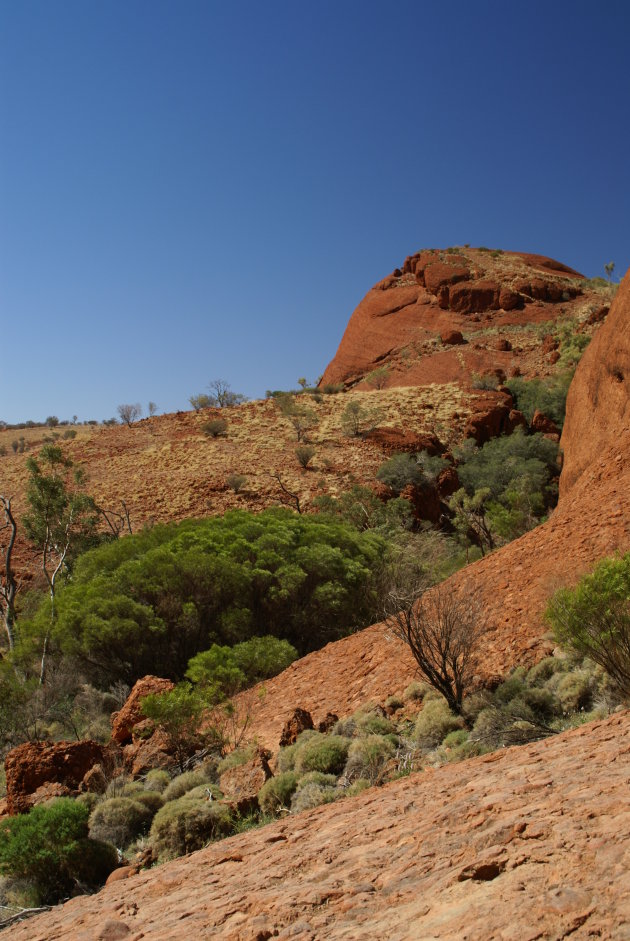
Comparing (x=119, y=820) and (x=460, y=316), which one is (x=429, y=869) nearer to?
(x=119, y=820)

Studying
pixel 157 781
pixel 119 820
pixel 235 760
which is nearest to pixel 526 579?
pixel 235 760

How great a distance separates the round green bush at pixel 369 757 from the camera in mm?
7699

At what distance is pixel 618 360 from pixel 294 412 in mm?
26747

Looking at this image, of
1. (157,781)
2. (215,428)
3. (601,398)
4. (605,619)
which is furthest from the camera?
(215,428)

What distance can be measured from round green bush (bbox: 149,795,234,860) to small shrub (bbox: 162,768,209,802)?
4.62 feet

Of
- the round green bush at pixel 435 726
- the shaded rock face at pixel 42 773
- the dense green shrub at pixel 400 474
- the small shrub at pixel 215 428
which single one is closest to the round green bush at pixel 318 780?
the round green bush at pixel 435 726

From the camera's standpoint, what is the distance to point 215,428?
122 ft

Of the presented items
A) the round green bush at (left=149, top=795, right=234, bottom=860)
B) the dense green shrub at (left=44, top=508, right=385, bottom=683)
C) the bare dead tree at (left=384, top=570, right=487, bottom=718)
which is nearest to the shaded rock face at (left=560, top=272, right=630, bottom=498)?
the bare dead tree at (left=384, top=570, right=487, bottom=718)

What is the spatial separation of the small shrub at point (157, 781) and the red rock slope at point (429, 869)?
3218mm

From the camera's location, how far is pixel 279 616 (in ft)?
58.7

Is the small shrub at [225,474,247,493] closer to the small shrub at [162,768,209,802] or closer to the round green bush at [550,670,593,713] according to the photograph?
the small shrub at [162,768,209,802]

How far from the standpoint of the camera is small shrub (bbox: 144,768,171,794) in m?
9.69

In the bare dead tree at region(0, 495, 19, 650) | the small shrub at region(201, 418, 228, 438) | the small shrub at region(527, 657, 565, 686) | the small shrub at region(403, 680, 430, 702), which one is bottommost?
the small shrub at region(527, 657, 565, 686)

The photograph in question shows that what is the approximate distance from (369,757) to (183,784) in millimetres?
2924
